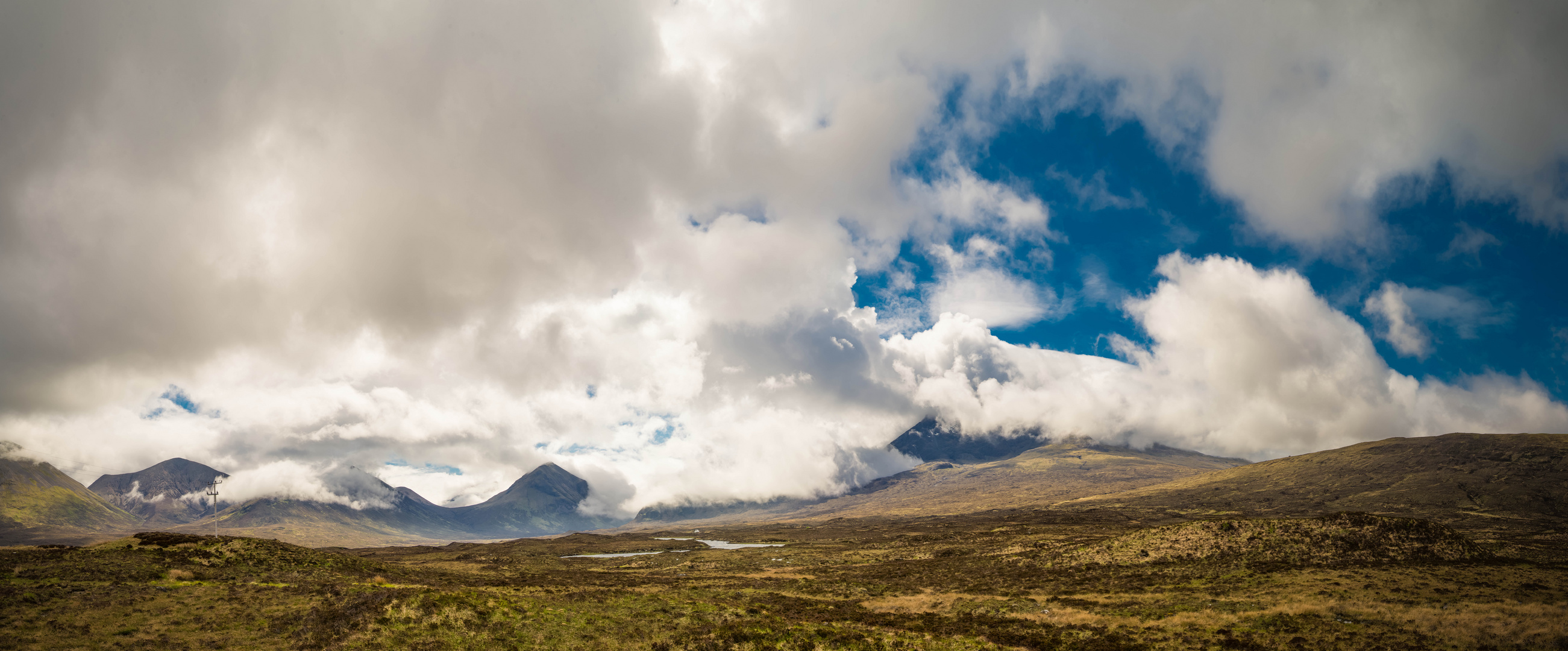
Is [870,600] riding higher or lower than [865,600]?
lower

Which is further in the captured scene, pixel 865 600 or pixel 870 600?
pixel 870 600

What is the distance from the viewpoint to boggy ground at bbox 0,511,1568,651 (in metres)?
33.0

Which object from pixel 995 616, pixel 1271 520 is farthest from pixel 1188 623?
pixel 1271 520

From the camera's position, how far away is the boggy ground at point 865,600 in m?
33.0

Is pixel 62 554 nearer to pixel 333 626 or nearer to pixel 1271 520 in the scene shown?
pixel 333 626

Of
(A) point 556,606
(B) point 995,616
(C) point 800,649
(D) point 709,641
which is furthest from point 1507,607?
(A) point 556,606

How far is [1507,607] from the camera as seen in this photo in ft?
134

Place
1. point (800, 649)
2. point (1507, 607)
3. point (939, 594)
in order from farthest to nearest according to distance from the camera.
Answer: point (939, 594) → point (1507, 607) → point (800, 649)

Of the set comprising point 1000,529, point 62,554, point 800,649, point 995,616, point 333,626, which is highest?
point 62,554

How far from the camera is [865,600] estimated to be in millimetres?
62188

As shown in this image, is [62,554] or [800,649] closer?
[800,649]

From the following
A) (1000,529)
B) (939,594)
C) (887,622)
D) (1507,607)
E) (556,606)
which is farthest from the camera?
(1000,529)

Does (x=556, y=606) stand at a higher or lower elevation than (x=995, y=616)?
higher

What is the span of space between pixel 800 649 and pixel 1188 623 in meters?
29.9
